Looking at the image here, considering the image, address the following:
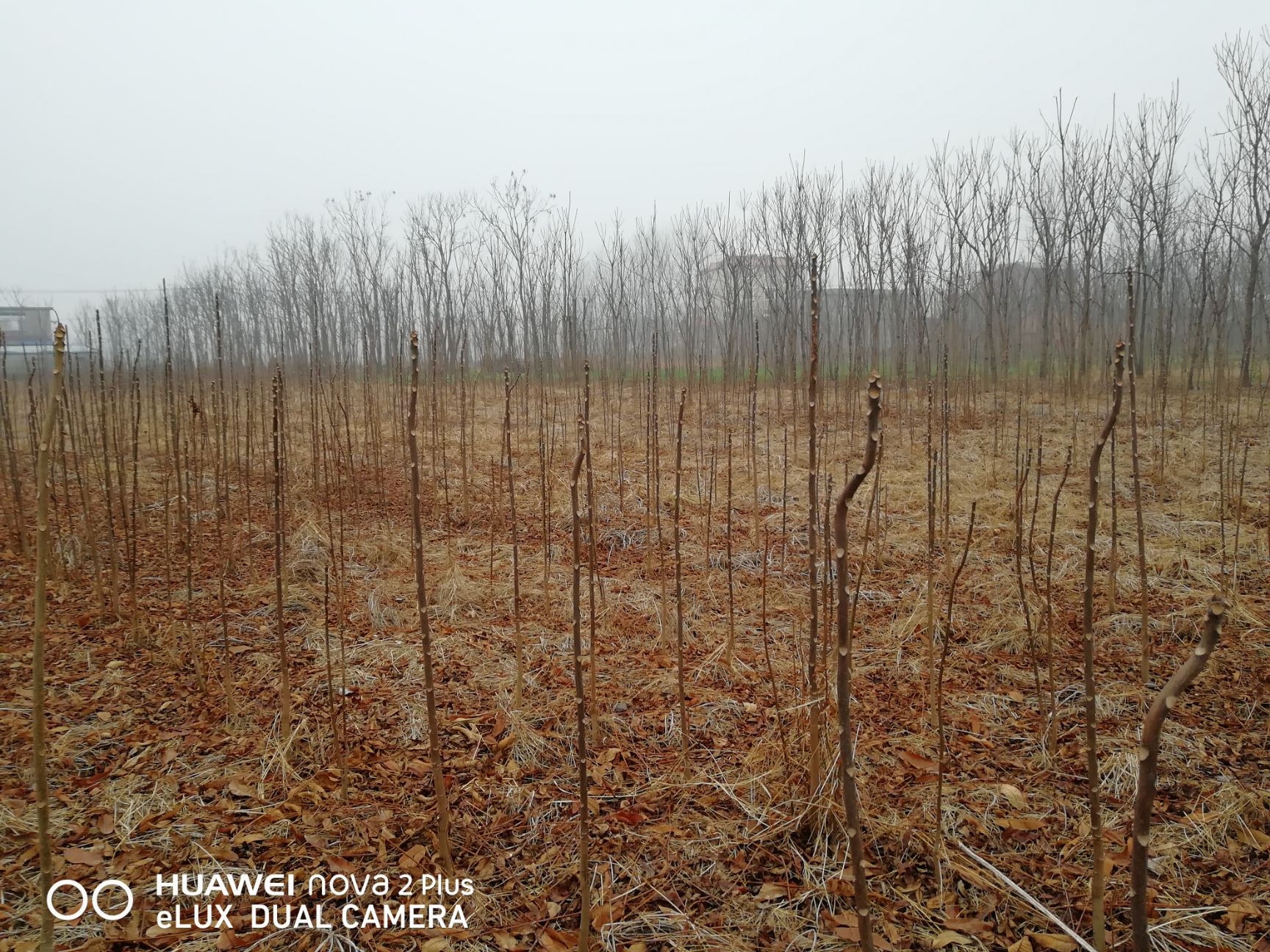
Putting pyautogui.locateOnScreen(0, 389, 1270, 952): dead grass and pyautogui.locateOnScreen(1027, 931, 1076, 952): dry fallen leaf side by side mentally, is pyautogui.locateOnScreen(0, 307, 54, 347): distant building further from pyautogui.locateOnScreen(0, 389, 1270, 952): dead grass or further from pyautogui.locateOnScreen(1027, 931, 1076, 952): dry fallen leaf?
pyautogui.locateOnScreen(1027, 931, 1076, 952): dry fallen leaf

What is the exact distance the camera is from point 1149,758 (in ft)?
2.39

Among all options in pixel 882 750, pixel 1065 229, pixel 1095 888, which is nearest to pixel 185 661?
pixel 882 750

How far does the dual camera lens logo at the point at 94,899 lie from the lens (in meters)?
1.33

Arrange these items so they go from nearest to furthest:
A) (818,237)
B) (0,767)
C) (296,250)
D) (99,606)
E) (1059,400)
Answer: (0,767)
(99,606)
(1059,400)
(818,237)
(296,250)

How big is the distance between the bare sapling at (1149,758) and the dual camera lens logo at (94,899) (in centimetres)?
184

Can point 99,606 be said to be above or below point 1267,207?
below

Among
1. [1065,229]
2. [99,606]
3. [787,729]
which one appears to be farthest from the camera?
[1065,229]

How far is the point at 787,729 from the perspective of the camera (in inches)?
75.0

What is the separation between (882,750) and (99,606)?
10.7ft

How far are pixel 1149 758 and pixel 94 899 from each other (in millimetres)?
1981

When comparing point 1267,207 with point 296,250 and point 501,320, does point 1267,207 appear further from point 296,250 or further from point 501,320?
point 296,250

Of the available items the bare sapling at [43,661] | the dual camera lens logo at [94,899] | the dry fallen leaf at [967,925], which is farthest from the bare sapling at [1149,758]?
the dual camera lens logo at [94,899]

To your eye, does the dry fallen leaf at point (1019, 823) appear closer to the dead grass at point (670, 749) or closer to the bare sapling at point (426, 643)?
the dead grass at point (670, 749)

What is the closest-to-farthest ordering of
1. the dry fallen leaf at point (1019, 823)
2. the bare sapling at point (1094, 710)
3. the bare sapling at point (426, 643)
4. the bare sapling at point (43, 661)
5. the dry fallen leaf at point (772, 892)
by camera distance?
1. the bare sapling at point (43, 661)
2. the bare sapling at point (1094, 710)
3. the bare sapling at point (426, 643)
4. the dry fallen leaf at point (772, 892)
5. the dry fallen leaf at point (1019, 823)
